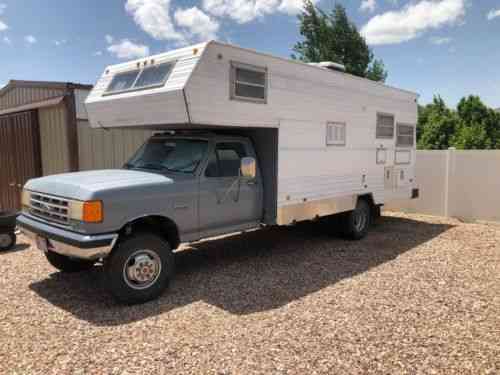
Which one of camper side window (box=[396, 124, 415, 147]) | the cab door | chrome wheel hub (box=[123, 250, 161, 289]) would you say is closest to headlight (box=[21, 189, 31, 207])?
chrome wheel hub (box=[123, 250, 161, 289])

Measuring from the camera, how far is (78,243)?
4262 mm

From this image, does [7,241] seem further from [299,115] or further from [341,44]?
[341,44]

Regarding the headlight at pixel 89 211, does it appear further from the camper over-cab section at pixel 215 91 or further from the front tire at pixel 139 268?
the camper over-cab section at pixel 215 91

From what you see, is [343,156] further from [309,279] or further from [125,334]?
[125,334]

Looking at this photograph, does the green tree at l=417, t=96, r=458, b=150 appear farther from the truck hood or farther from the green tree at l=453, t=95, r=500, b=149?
the truck hood

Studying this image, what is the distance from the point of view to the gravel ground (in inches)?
140

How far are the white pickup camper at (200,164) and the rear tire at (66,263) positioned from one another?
2cm

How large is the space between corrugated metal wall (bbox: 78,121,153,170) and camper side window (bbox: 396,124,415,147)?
5221 millimetres

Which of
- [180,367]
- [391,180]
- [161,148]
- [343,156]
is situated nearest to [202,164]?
[161,148]

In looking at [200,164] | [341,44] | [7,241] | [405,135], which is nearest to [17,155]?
[7,241]

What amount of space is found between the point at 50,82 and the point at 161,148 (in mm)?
4476

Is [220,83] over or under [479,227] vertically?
over

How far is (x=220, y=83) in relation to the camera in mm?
5203

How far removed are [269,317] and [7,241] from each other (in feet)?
16.8
